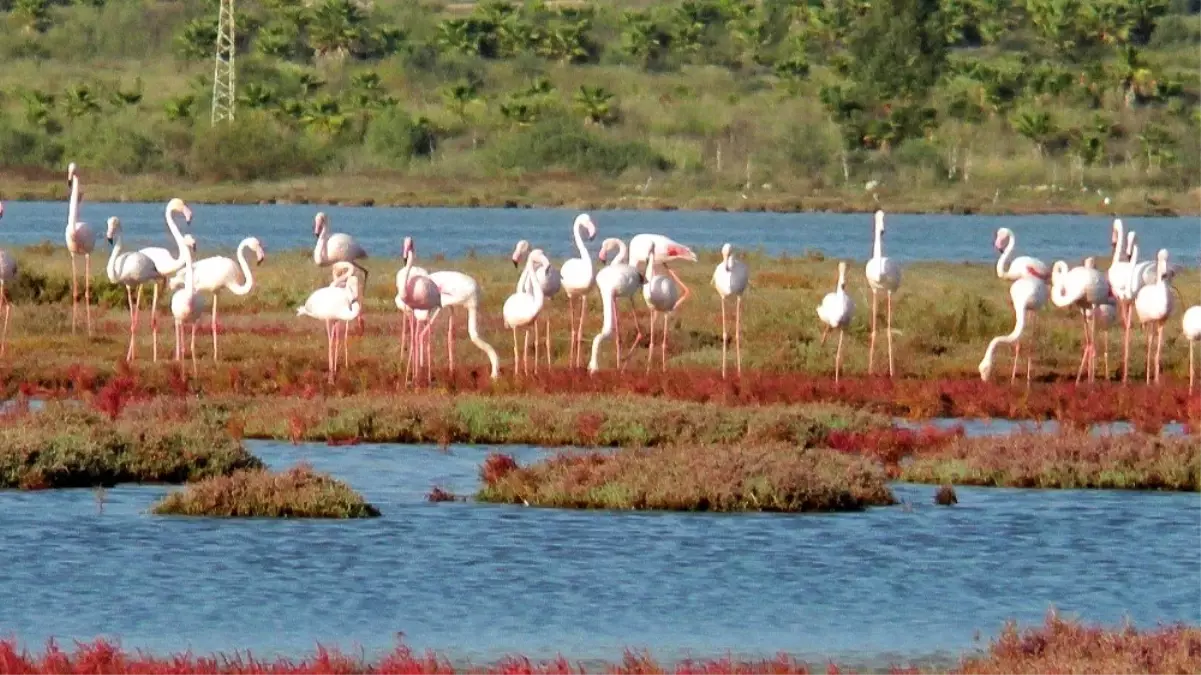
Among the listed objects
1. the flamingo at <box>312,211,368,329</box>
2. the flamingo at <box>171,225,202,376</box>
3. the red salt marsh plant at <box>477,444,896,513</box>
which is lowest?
the red salt marsh plant at <box>477,444,896,513</box>

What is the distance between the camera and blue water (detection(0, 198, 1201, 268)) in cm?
5156

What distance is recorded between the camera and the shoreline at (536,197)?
78.8 metres

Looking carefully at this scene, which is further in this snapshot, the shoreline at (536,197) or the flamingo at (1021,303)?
the shoreline at (536,197)

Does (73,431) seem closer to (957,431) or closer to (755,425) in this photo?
(755,425)

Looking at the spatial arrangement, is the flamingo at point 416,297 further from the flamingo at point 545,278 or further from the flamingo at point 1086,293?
the flamingo at point 1086,293

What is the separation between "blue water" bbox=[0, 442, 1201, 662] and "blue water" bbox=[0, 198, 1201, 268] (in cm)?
2778

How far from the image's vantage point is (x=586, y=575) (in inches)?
556

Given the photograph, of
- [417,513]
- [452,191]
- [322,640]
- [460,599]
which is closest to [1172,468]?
[417,513]

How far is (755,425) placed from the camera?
19.8 meters

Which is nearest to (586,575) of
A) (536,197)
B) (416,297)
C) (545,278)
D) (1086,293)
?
(416,297)

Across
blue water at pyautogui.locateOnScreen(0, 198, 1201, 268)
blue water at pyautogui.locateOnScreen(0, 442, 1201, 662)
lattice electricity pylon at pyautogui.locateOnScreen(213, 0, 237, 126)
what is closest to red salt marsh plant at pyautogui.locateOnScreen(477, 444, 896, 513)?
blue water at pyautogui.locateOnScreen(0, 442, 1201, 662)

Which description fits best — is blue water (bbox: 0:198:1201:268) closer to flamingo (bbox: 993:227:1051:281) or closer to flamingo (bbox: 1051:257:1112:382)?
flamingo (bbox: 993:227:1051:281)

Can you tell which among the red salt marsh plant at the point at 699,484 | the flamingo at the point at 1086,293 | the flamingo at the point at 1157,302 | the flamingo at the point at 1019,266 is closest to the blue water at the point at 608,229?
the flamingo at the point at 1019,266

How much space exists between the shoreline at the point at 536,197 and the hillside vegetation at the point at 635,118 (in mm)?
211
